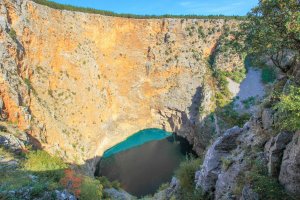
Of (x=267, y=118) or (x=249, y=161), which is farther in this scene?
(x=267, y=118)

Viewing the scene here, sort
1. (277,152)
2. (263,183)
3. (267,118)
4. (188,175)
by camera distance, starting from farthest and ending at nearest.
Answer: (188,175) < (267,118) < (277,152) < (263,183)

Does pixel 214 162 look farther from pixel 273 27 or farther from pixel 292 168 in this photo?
pixel 273 27

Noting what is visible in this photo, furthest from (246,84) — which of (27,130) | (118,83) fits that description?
(27,130)

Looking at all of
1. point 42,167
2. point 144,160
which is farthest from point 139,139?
point 42,167

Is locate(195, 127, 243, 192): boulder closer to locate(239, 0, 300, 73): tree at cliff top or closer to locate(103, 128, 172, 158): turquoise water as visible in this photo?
locate(239, 0, 300, 73): tree at cliff top

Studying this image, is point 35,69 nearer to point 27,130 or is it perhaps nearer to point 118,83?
point 27,130

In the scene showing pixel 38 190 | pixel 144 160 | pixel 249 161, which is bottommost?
pixel 144 160

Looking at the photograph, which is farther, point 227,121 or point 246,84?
point 246,84

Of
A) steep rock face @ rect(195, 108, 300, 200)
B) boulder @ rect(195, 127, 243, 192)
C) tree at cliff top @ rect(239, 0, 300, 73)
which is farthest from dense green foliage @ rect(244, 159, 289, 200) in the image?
tree at cliff top @ rect(239, 0, 300, 73)
